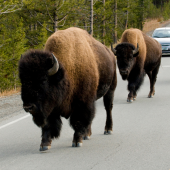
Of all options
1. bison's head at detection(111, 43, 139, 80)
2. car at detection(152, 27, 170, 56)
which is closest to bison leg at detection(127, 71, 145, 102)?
bison's head at detection(111, 43, 139, 80)

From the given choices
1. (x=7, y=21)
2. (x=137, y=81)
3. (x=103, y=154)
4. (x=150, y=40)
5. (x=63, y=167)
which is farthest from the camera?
(x=7, y=21)

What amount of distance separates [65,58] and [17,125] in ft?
9.20

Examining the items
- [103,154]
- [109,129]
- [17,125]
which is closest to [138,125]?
[109,129]

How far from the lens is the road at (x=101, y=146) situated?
15.5 ft

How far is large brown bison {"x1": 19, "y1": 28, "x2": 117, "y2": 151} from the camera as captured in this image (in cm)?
462

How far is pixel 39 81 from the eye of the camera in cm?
463

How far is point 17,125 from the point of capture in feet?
24.5

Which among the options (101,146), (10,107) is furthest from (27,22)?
(101,146)

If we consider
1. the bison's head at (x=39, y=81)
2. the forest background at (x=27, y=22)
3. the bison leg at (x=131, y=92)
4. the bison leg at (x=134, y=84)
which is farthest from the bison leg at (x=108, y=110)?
the forest background at (x=27, y=22)

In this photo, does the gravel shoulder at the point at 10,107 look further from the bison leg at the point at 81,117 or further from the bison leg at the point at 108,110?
the bison leg at the point at 81,117

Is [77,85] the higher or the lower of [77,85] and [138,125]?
the higher

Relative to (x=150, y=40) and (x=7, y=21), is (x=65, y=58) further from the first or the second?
(x=7, y=21)

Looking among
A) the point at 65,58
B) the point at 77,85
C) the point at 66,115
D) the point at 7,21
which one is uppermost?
the point at 65,58

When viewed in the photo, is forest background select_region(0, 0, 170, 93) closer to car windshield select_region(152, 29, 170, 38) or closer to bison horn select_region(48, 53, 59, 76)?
car windshield select_region(152, 29, 170, 38)
